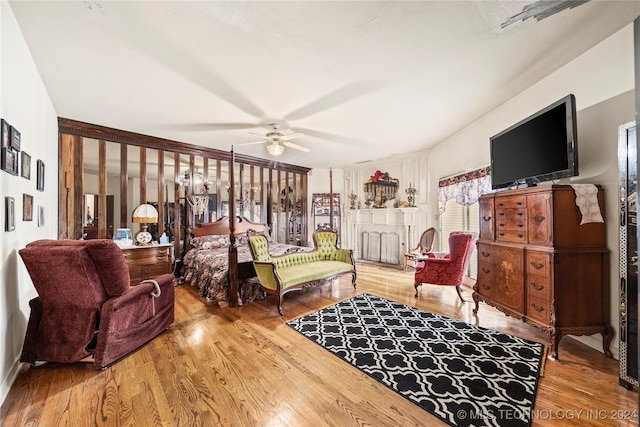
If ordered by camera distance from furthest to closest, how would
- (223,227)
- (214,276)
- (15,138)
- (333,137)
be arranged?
1. (223,227)
2. (333,137)
3. (214,276)
4. (15,138)

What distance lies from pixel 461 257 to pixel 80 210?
5944mm

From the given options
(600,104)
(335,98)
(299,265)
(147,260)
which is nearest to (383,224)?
(299,265)

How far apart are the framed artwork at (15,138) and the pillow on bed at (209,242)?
9.87ft

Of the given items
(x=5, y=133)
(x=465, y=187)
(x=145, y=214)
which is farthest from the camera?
(x=465, y=187)

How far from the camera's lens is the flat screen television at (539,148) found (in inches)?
85.5

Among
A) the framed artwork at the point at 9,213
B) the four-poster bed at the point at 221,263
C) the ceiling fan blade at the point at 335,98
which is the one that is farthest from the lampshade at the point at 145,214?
the ceiling fan blade at the point at 335,98

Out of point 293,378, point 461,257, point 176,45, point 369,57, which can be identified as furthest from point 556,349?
point 176,45

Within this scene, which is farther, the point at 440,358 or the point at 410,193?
the point at 410,193

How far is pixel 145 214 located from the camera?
412 centimetres

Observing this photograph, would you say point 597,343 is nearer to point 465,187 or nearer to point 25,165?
point 465,187

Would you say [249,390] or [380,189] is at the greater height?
[380,189]

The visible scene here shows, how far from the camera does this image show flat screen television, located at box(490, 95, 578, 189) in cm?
217

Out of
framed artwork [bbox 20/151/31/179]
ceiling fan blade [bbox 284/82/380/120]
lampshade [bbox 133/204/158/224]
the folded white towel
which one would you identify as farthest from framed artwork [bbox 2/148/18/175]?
the folded white towel

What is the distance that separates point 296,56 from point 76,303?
2829 mm
